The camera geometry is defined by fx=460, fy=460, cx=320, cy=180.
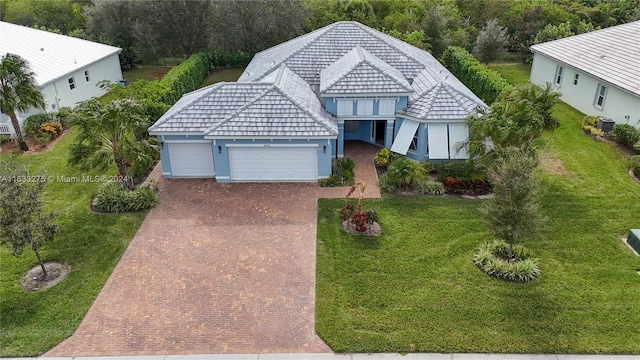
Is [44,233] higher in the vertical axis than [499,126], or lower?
lower

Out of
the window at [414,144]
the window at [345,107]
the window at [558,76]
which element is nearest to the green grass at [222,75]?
the window at [345,107]

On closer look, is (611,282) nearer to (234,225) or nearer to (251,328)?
(251,328)

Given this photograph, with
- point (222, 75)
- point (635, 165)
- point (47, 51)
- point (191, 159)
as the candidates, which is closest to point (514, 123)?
point (635, 165)

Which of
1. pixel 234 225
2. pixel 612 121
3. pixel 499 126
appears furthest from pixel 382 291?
pixel 612 121

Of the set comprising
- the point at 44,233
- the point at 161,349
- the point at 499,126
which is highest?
the point at 499,126

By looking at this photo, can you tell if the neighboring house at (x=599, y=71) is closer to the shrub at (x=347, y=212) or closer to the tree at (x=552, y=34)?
the tree at (x=552, y=34)
